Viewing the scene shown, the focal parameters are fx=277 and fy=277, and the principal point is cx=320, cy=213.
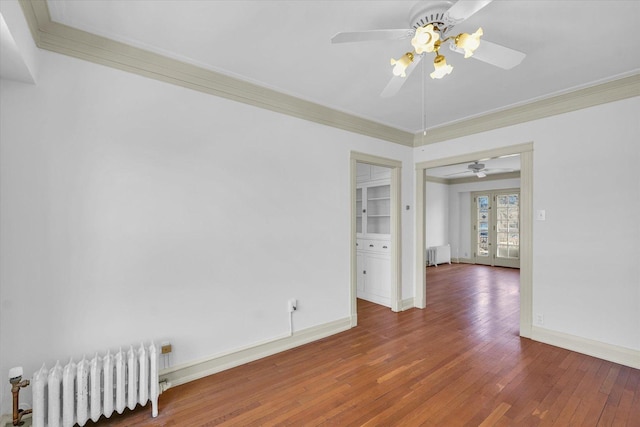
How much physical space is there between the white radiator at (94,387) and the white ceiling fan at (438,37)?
2530 millimetres

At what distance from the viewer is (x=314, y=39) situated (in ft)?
6.88

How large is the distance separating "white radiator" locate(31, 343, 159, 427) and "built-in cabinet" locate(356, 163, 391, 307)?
329 cm

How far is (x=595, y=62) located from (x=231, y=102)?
328 centimetres

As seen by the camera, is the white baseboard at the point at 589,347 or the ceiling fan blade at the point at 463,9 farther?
the white baseboard at the point at 589,347

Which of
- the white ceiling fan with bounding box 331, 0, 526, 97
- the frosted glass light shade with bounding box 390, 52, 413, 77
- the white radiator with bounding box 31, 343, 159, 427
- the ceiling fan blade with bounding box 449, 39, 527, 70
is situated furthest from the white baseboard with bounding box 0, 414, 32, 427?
the ceiling fan blade with bounding box 449, 39, 527, 70

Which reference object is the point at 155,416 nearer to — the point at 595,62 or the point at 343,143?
the point at 343,143

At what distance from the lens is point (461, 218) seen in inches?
354

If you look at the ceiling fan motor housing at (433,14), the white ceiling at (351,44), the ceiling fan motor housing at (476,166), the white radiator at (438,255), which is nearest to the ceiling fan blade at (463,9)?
the ceiling fan motor housing at (433,14)

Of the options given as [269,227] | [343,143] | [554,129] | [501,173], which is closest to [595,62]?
[554,129]

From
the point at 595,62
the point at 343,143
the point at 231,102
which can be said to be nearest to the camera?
the point at 595,62

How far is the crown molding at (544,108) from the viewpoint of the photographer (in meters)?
2.69

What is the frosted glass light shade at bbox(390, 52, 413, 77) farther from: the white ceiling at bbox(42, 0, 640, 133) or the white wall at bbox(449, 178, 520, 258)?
the white wall at bbox(449, 178, 520, 258)

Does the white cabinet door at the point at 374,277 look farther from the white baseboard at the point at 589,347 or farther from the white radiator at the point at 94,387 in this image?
the white radiator at the point at 94,387

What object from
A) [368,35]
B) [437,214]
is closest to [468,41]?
[368,35]
